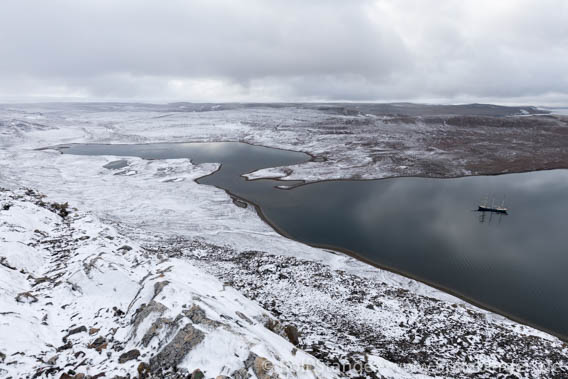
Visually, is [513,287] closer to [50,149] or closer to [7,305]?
[7,305]

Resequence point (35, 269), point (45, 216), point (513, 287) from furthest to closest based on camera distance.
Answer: point (513, 287) → point (45, 216) → point (35, 269)

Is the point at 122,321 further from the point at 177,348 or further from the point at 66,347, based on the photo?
the point at 177,348

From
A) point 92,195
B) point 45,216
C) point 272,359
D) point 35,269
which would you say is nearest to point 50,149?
point 92,195

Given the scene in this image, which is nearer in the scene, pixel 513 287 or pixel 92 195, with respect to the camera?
pixel 513 287

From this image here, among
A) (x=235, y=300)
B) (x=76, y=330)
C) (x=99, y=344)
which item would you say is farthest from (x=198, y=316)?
(x=76, y=330)

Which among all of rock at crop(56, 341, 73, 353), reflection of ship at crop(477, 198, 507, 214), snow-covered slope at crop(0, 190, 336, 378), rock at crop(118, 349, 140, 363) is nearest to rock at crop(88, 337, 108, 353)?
snow-covered slope at crop(0, 190, 336, 378)

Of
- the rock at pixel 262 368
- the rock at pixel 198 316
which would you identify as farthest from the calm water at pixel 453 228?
the rock at pixel 198 316

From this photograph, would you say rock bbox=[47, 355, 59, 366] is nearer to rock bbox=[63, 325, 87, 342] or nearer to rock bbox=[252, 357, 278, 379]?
rock bbox=[63, 325, 87, 342]

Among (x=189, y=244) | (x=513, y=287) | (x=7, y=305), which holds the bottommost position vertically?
(x=513, y=287)
